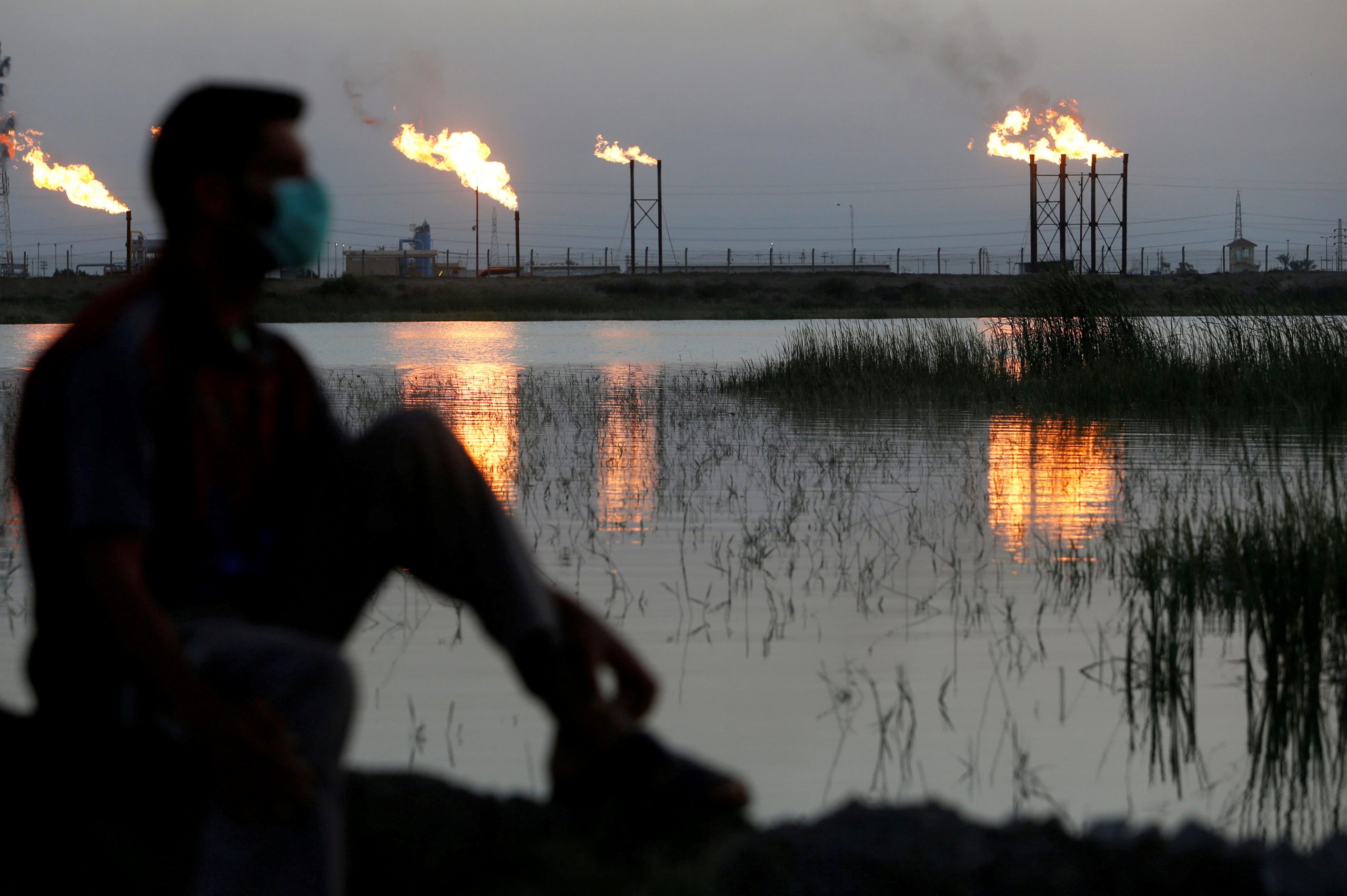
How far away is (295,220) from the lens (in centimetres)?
228

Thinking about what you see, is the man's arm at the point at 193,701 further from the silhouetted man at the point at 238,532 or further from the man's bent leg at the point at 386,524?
the man's bent leg at the point at 386,524

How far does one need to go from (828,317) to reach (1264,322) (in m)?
38.4

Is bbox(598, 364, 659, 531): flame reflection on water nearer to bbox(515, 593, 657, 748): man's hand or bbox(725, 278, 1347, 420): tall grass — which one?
bbox(725, 278, 1347, 420): tall grass

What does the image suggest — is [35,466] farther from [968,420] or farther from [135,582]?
[968,420]

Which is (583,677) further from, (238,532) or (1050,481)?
(1050,481)

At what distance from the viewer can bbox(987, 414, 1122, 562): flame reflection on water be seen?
7281mm

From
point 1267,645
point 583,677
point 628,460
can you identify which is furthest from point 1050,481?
point 583,677

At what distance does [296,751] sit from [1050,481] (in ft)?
25.4

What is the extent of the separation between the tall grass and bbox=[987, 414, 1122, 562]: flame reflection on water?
1.60m

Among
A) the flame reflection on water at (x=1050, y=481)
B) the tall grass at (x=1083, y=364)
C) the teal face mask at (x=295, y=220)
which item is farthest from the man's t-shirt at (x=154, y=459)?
the tall grass at (x=1083, y=364)

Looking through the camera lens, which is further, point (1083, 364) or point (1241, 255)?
point (1241, 255)

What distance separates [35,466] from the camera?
211cm

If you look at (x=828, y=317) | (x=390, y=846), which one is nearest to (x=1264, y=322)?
(x=390, y=846)

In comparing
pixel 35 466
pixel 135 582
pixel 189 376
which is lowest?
pixel 135 582
